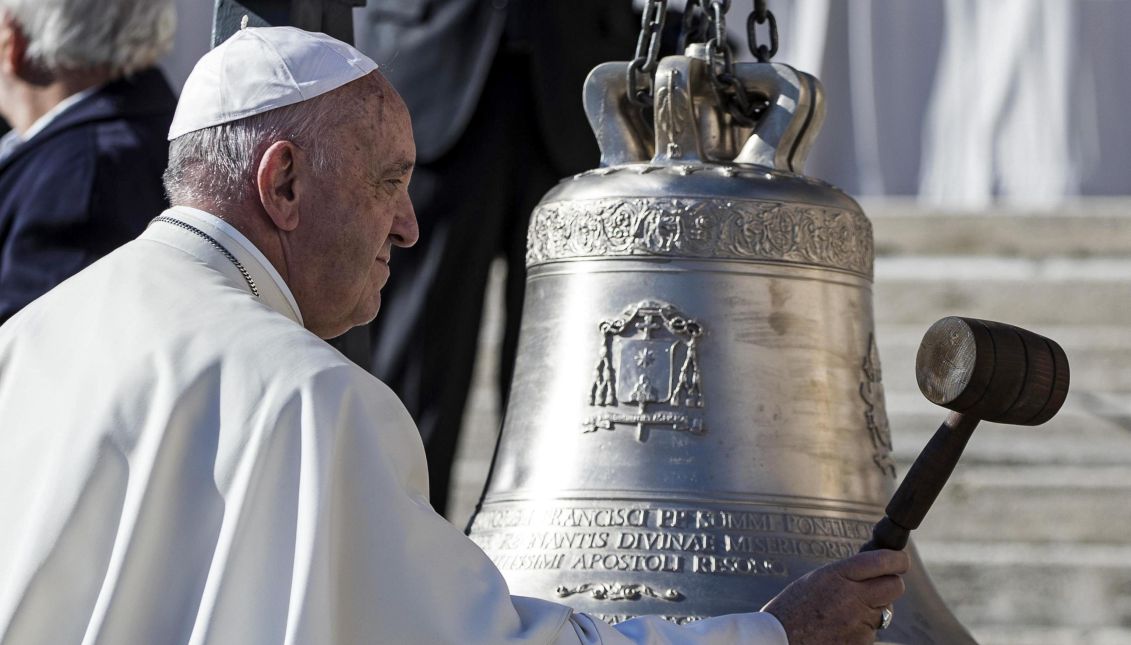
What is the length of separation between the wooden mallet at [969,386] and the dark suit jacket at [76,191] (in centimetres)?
178

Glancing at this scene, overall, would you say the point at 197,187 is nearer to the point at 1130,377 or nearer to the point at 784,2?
the point at 1130,377

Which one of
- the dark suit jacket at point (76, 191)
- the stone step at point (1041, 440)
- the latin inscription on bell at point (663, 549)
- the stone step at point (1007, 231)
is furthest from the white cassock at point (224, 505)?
the stone step at point (1007, 231)

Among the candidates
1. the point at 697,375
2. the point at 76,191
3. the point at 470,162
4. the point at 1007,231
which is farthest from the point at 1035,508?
the point at 697,375

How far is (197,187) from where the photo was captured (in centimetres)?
234

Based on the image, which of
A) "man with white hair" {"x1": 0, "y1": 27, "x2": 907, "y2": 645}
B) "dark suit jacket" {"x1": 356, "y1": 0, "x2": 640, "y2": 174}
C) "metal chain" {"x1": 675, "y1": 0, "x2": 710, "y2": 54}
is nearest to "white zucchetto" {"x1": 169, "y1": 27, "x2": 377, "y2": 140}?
"man with white hair" {"x1": 0, "y1": 27, "x2": 907, "y2": 645}

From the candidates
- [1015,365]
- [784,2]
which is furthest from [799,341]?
[784,2]

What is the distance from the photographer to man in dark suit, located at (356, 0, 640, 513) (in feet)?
13.9

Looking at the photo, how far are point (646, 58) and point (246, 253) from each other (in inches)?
26.8

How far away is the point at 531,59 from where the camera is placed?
4246mm

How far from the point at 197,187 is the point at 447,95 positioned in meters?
1.96

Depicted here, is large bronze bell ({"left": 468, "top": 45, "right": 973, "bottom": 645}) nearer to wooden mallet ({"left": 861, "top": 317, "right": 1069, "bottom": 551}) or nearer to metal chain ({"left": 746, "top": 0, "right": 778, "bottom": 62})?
metal chain ({"left": 746, "top": 0, "right": 778, "bottom": 62})

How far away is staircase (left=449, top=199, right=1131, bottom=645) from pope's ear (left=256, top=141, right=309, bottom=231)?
2.69 m

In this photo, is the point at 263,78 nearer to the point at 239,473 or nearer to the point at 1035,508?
the point at 239,473

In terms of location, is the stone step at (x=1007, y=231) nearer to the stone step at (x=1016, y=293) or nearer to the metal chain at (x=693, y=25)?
the stone step at (x=1016, y=293)
